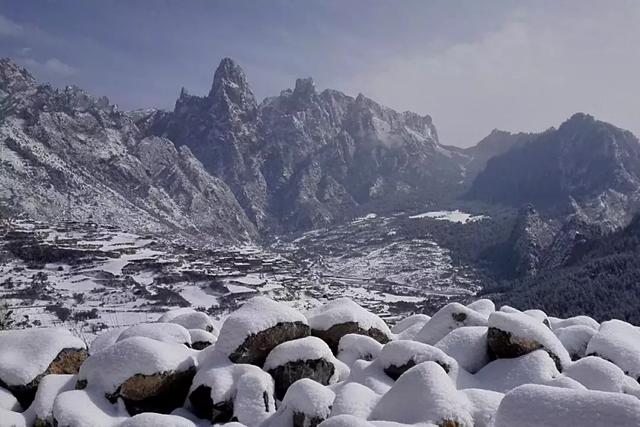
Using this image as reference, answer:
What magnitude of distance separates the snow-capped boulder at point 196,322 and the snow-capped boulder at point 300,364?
10005 mm

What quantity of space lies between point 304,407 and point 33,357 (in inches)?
626

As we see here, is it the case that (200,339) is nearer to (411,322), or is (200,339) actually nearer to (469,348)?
(469,348)

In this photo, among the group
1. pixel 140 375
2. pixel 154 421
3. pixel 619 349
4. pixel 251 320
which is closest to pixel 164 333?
pixel 140 375

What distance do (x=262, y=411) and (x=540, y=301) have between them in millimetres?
182323

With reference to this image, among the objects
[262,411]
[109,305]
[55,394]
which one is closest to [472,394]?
[262,411]

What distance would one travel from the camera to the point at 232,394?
82.4ft

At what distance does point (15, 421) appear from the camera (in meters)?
23.8

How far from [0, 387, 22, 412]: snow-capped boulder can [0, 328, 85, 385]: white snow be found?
22.2 inches

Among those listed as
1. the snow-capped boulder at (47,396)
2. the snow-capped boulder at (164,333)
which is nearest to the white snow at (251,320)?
the snow-capped boulder at (164,333)

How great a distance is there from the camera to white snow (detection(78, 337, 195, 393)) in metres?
25.3

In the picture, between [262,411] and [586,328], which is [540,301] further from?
[262,411]

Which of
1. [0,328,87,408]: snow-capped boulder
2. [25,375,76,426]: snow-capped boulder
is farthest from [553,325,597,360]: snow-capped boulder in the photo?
[0,328,87,408]: snow-capped boulder

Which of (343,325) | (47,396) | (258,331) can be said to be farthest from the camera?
(343,325)

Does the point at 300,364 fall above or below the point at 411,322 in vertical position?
above
